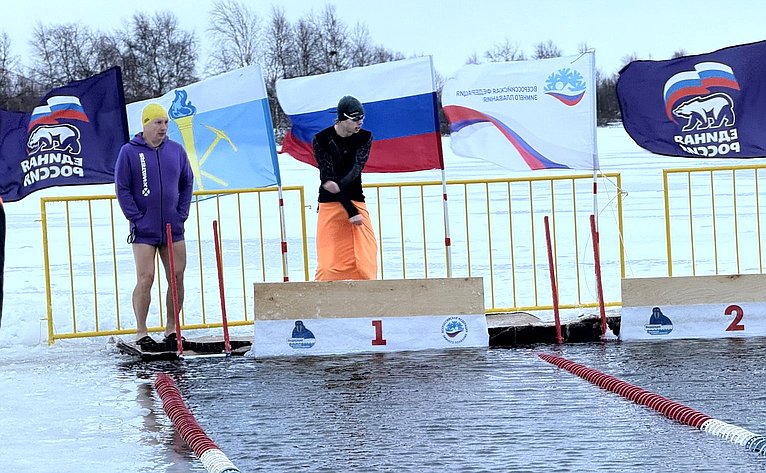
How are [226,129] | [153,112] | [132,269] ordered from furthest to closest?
[132,269]
[226,129]
[153,112]

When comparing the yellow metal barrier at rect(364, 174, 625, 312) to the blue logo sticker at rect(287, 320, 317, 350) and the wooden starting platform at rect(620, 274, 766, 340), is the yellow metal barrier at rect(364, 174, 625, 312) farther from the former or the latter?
the blue logo sticker at rect(287, 320, 317, 350)

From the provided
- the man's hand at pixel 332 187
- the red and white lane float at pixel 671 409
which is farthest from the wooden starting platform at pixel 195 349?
the red and white lane float at pixel 671 409

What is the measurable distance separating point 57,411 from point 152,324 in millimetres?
3863

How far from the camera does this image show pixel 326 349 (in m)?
9.38

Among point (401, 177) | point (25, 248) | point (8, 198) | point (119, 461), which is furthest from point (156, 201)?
point (401, 177)

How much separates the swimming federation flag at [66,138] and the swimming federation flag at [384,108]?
58.7 inches

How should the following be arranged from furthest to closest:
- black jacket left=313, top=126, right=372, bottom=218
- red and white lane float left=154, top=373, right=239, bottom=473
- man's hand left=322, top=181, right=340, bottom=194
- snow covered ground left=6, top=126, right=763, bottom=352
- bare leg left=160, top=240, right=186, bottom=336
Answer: snow covered ground left=6, top=126, right=763, bottom=352, black jacket left=313, top=126, right=372, bottom=218, man's hand left=322, top=181, right=340, bottom=194, bare leg left=160, top=240, right=186, bottom=336, red and white lane float left=154, top=373, right=239, bottom=473

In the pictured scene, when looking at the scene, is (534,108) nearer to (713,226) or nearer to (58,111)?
(713,226)

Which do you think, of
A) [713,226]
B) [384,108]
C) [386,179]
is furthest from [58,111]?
[386,179]

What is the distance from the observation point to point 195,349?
31.0ft

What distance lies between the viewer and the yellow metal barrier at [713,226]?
1086cm

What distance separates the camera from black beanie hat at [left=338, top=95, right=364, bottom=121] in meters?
9.59

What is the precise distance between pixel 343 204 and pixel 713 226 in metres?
4.63

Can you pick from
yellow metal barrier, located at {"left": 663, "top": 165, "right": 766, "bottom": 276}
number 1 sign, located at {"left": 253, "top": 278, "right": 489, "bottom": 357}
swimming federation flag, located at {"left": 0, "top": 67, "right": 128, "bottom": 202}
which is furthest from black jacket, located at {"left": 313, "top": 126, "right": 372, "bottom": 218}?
yellow metal barrier, located at {"left": 663, "top": 165, "right": 766, "bottom": 276}
